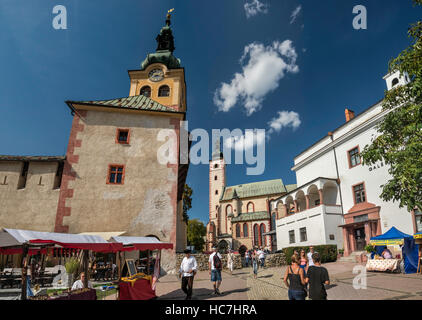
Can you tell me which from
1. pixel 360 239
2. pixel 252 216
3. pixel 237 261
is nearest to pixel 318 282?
pixel 237 261

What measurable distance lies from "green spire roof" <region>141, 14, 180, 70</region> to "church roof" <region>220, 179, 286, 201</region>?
41.3m

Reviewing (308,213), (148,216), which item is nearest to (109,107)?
(148,216)

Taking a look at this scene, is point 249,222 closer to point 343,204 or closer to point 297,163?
point 297,163

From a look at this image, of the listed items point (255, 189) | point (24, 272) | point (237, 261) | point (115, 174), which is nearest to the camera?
point (24, 272)

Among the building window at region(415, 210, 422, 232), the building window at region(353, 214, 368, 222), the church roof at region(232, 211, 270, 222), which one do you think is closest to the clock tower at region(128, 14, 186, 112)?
the building window at region(353, 214, 368, 222)

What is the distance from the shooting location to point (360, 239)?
71.8 ft

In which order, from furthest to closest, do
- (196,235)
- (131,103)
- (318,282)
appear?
(196,235) < (131,103) < (318,282)

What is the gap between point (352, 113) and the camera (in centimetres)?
2886

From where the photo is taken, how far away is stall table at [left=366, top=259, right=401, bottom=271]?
13148 mm

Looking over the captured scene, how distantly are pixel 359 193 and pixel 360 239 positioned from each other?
4.09 metres

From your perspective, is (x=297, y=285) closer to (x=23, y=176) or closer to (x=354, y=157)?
(x=23, y=176)

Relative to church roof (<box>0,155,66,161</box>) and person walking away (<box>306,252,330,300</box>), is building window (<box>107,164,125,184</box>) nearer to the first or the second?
church roof (<box>0,155,66,161</box>)

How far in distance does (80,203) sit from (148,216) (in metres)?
4.50

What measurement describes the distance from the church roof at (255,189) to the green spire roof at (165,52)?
41.3 metres
